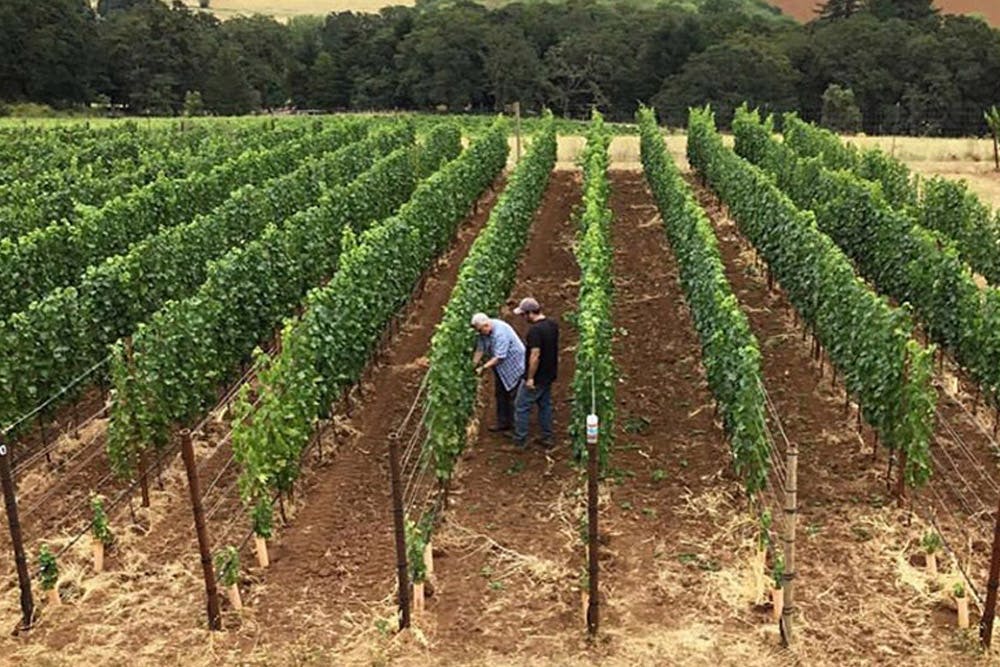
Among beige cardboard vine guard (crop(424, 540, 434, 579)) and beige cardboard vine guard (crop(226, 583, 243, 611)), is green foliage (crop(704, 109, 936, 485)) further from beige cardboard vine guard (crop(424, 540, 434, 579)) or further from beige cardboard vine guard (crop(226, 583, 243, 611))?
beige cardboard vine guard (crop(226, 583, 243, 611))

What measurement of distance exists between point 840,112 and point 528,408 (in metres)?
51.5

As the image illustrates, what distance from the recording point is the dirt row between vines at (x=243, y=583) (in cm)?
834

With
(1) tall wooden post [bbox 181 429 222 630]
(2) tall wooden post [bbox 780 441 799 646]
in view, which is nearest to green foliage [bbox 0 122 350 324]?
(1) tall wooden post [bbox 181 429 222 630]

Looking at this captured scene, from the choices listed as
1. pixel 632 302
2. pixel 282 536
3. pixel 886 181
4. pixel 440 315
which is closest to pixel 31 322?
pixel 282 536

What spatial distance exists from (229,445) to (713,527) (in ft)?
19.3

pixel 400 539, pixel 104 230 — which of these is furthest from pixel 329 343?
pixel 104 230

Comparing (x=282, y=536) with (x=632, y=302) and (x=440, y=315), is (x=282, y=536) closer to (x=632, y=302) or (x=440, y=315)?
(x=440, y=315)

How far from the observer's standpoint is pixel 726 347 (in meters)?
11.2

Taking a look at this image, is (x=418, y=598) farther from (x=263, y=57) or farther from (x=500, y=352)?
(x=263, y=57)

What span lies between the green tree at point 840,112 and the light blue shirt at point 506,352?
49.1 metres

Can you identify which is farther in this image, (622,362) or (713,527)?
(622,362)

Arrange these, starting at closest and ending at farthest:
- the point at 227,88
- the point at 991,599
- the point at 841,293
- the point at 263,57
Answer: the point at 991,599
the point at 841,293
the point at 227,88
the point at 263,57

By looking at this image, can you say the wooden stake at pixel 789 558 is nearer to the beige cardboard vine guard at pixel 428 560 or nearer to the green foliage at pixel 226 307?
the beige cardboard vine guard at pixel 428 560

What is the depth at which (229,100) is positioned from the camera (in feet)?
255
